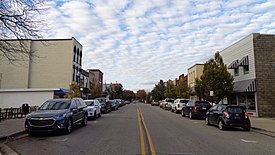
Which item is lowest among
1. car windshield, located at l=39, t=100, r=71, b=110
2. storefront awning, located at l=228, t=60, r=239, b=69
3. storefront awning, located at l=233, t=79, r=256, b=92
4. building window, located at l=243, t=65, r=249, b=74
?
car windshield, located at l=39, t=100, r=71, b=110

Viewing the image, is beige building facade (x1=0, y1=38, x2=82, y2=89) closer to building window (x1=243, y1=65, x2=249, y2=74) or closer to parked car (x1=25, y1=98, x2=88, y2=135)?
building window (x1=243, y1=65, x2=249, y2=74)

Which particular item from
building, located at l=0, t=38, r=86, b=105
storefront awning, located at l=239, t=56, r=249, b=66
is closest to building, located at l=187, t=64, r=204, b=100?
storefront awning, located at l=239, t=56, r=249, b=66

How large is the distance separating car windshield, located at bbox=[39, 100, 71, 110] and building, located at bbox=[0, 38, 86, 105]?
30.5 metres

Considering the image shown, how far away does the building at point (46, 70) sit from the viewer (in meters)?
43.1

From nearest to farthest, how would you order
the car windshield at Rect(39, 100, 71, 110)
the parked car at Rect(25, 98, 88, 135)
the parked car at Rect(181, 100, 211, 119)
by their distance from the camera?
the parked car at Rect(25, 98, 88, 135) < the car windshield at Rect(39, 100, 71, 110) < the parked car at Rect(181, 100, 211, 119)

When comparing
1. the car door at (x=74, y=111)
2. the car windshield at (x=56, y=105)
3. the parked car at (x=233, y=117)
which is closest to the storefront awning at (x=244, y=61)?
the parked car at (x=233, y=117)

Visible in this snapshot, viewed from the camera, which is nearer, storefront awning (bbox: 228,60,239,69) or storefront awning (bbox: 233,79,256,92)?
storefront awning (bbox: 233,79,256,92)

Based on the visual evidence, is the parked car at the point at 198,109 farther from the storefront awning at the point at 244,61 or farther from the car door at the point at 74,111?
the car door at the point at 74,111

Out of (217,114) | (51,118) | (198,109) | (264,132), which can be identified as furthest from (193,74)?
(51,118)

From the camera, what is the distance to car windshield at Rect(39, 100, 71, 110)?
12.9 metres

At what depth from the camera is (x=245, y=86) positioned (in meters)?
23.7

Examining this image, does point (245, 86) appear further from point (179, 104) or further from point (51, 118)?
point (51, 118)

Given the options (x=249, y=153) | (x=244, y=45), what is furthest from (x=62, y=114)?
(x=244, y=45)

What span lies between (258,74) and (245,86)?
1684 millimetres
